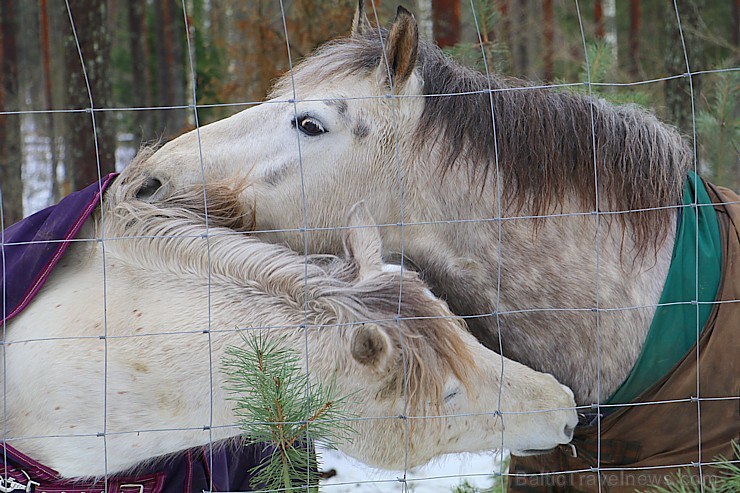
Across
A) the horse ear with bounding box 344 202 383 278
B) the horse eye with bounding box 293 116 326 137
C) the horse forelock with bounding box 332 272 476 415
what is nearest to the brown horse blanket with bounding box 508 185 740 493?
the horse forelock with bounding box 332 272 476 415

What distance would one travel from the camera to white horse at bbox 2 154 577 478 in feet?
5.85

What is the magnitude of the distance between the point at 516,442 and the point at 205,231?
958mm

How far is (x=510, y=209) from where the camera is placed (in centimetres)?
212

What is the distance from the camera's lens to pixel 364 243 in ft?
6.48

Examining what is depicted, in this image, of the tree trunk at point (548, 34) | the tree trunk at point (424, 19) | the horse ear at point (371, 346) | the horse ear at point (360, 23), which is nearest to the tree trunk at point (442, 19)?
the tree trunk at point (424, 19)

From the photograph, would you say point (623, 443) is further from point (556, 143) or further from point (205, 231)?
point (205, 231)

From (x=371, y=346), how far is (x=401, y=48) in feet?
2.75

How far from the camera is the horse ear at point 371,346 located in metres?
1.68

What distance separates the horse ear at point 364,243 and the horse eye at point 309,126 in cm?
24

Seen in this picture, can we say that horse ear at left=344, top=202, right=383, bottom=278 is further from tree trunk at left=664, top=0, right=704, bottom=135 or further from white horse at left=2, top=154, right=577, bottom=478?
tree trunk at left=664, top=0, right=704, bottom=135

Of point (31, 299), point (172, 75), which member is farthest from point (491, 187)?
point (172, 75)

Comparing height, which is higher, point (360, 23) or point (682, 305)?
point (360, 23)

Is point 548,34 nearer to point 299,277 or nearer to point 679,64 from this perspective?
point 679,64

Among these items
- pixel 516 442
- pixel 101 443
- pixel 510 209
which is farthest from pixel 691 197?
pixel 101 443
